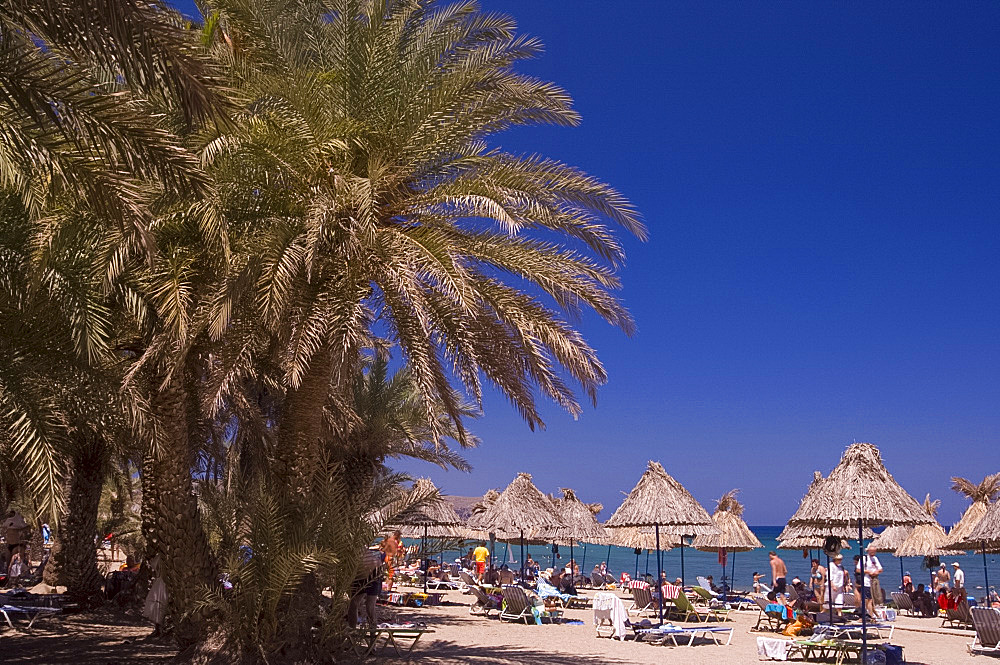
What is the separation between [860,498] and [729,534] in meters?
12.4

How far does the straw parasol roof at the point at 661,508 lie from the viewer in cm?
1844

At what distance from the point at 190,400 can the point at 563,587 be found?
1259 centimetres

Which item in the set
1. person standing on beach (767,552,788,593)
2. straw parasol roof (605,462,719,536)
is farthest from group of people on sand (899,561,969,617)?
straw parasol roof (605,462,719,536)

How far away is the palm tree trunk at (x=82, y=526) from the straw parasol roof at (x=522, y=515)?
377 inches

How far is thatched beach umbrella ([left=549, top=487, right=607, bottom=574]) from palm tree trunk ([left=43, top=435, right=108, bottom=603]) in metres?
12.0

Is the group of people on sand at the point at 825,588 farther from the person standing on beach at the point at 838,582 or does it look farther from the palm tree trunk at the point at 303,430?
the palm tree trunk at the point at 303,430

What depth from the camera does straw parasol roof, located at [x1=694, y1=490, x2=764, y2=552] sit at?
24.7 m

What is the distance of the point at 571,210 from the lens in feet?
31.7

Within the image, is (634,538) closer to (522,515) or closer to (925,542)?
(522,515)

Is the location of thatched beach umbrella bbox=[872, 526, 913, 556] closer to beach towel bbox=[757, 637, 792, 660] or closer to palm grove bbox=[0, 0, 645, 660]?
beach towel bbox=[757, 637, 792, 660]

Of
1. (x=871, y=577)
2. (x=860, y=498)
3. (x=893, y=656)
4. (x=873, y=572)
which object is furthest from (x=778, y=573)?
(x=893, y=656)

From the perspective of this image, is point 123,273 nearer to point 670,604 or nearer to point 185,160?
point 185,160

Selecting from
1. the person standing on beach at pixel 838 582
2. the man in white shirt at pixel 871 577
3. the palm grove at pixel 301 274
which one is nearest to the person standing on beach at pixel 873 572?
the man in white shirt at pixel 871 577

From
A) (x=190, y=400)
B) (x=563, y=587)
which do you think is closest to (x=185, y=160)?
(x=190, y=400)
